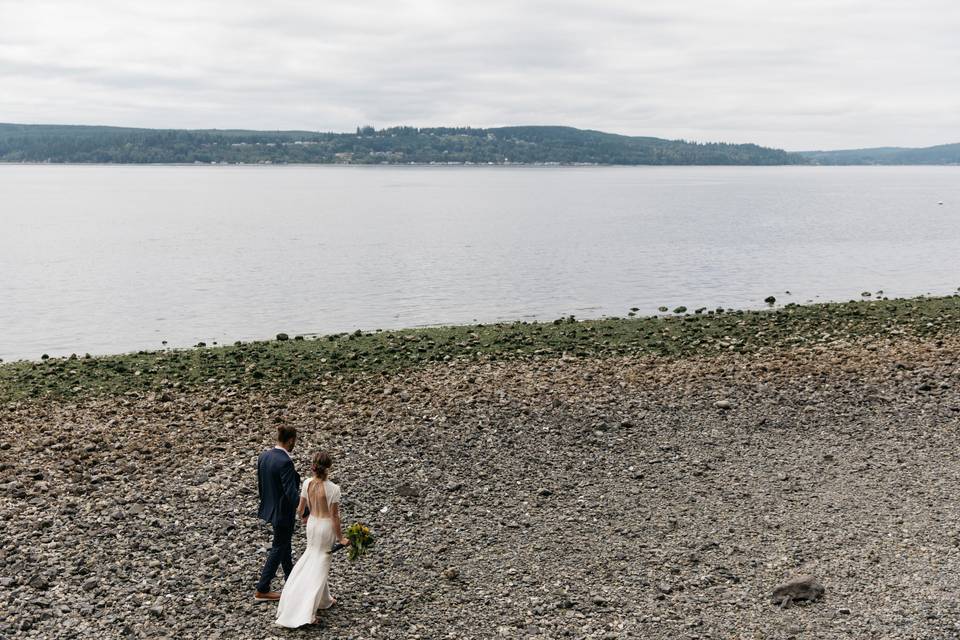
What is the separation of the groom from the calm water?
83.3 feet

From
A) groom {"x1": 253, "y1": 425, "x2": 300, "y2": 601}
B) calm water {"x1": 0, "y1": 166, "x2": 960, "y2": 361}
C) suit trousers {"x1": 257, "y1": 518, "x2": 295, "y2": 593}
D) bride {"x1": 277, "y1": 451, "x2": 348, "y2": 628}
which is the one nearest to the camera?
bride {"x1": 277, "y1": 451, "x2": 348, "y2": 628}

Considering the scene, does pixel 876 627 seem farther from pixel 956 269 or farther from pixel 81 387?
pixel 956 269

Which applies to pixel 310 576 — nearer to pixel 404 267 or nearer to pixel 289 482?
pixel 289 482

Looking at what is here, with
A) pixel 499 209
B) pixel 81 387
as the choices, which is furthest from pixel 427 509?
pixel 499 209

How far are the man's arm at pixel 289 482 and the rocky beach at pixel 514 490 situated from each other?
1487mm

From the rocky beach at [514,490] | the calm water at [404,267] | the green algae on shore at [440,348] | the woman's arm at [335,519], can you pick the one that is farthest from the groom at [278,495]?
the calm water at [404,267]

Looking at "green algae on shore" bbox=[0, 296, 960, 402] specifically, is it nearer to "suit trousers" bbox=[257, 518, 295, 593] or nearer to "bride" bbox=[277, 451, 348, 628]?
"suit trousers" bbox=[257, 518, 295, 593]

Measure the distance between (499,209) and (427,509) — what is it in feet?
404

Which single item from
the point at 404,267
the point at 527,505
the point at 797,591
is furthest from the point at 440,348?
the point at 404,267

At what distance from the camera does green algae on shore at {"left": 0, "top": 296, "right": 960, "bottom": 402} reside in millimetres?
25109

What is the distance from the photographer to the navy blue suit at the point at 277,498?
11.9 m

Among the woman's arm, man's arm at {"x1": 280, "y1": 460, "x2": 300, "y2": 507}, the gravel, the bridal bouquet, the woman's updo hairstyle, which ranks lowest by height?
the gravel

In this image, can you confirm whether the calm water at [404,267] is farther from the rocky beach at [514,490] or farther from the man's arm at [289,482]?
the man's arm at [289,482]

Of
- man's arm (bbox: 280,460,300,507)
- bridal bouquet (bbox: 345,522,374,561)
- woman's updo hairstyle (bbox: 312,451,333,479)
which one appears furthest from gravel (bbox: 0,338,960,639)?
woman's updo hairstyle (bbox: 312,451,333,479)
